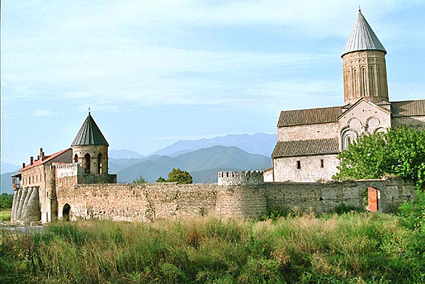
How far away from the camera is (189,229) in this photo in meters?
11.4

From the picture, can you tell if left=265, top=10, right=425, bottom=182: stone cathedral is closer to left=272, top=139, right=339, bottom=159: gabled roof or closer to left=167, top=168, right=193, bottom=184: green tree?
left=272, top=139, right=339, bottom=159: gabled roof

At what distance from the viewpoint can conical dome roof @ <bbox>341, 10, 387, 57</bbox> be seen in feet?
93.5

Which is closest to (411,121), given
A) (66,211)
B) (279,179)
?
(279,179)

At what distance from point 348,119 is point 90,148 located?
14.5m

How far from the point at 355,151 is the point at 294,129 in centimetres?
631

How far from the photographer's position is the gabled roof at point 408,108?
2728 cm

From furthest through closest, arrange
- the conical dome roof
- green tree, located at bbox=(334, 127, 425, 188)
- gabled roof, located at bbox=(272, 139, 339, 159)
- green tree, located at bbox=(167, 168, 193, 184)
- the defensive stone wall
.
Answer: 1. green tree, located at bbox=(167, 168, 193, 184)
2. the conical dome roof
3. gabled roof, located at bbox=(272, 139, 339, 159)
4. green tree, located at bbox=(334, 127, 425, 188)
5. the defensive stone wall

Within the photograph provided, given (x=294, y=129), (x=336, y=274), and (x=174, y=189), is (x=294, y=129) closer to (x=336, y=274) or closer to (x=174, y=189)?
(x=174, y=189)

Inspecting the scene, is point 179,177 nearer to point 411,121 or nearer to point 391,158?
point 411,121

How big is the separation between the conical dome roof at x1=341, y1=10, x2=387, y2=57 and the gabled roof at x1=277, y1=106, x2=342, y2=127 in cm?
355

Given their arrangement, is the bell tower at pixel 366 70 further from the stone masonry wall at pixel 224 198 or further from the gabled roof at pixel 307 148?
the stone masonry wall at pixel 224 198

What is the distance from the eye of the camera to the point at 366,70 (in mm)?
28406

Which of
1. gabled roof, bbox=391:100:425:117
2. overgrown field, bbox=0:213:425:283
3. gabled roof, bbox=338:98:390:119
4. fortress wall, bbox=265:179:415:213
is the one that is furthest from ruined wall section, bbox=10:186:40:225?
gabled roof, bbox=391:100:425:117

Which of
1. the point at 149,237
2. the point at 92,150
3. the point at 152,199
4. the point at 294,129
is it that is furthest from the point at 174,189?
the point at 294,129
